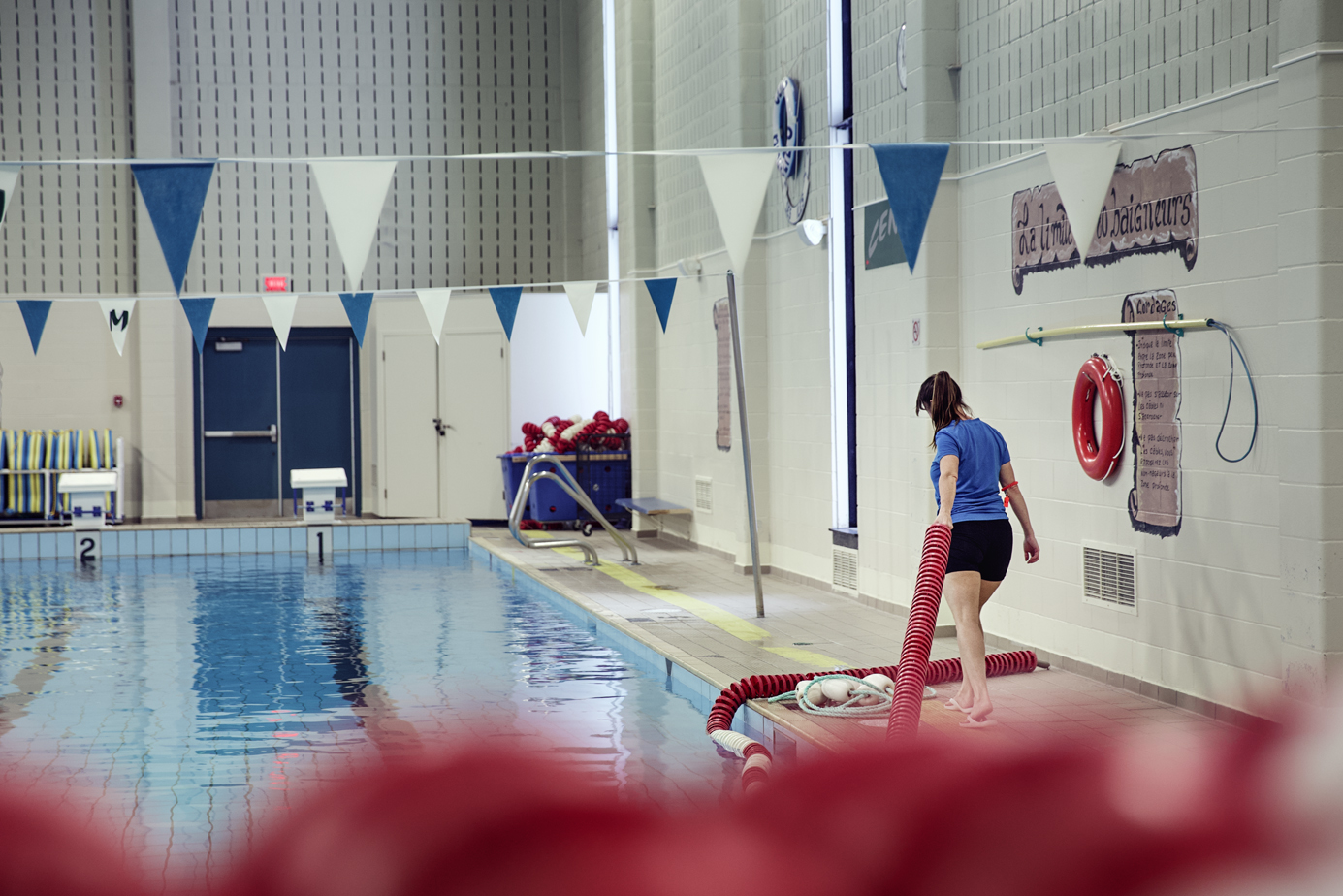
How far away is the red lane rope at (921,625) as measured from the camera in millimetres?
4098

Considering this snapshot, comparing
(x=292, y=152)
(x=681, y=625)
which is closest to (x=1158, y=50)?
(x=681, y=625)

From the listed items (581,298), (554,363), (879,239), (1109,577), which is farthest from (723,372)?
(1109,577)

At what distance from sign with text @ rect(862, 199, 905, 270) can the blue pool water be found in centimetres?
273

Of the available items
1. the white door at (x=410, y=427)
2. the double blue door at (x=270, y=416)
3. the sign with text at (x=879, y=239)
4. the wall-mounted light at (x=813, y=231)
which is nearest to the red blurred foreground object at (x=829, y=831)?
→ the sign with text at (x=879, y=239)

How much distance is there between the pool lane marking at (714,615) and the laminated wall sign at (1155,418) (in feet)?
5.04

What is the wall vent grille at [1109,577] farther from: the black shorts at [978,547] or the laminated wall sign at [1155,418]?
the black shorts at [978,547]

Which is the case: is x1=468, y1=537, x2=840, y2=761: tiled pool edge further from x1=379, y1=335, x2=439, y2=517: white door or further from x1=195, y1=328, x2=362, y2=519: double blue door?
x1=195, y1=328, x2=362, y2=519: double blue door

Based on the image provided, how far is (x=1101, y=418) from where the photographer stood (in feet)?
17.6

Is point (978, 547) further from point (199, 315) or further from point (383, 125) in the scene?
point (383, 125)

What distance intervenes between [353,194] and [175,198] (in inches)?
25.4

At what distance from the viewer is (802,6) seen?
8.62m

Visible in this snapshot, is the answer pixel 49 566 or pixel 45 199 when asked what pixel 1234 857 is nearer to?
pixel 49 566

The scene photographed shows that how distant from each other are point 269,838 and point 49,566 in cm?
1197

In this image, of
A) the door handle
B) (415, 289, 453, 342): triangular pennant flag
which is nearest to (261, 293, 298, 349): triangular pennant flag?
(415, 289, 453, 342): triangular pennant flag
